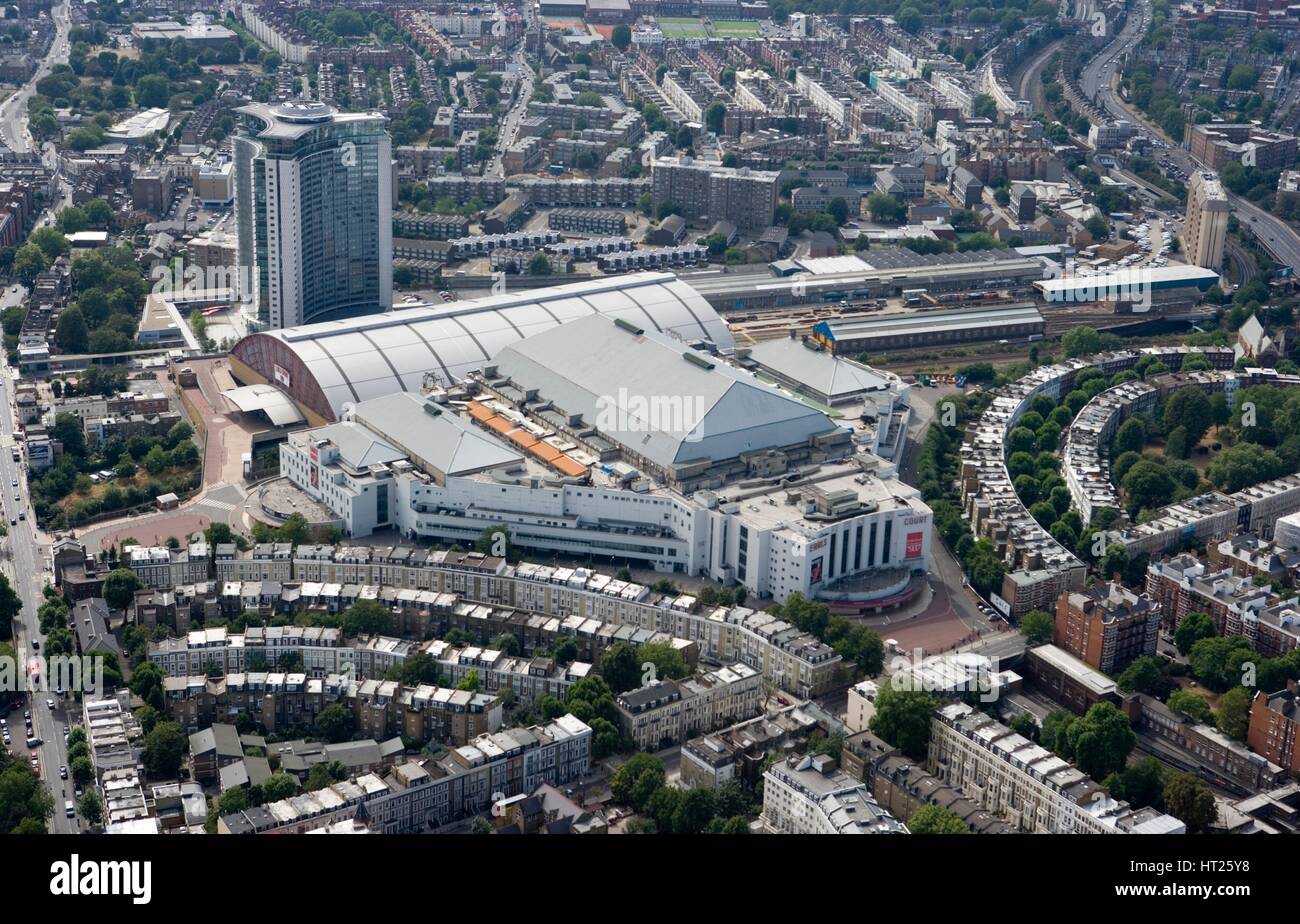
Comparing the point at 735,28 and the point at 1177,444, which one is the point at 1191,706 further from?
the point at 735,28

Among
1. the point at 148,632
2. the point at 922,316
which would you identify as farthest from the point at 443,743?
the point at 922,316

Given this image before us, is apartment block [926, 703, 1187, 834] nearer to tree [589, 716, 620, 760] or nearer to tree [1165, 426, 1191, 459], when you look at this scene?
tree [589, 716, 620, 760]

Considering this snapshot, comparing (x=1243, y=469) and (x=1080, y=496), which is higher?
(x=1243, y=469)

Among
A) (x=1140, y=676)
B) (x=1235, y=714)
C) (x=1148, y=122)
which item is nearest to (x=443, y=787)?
(x=1140, y=676)

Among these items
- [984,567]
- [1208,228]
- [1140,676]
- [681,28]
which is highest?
[681,28]

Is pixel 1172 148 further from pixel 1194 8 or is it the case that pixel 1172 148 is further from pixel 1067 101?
pixel 1194 8

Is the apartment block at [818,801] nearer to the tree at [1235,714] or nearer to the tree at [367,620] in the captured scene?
the tree at [1235,714]
